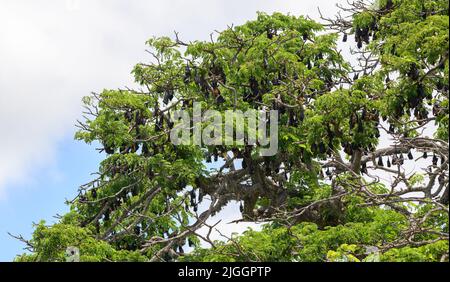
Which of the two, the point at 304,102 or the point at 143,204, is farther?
the point at 143,204

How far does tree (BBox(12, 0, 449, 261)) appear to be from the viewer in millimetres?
17734

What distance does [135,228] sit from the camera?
2070 cm

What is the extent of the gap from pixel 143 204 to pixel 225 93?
9.92 ft

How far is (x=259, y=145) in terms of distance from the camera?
1956cm

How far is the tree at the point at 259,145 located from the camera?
58.2ft

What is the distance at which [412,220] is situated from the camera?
45.3 feet

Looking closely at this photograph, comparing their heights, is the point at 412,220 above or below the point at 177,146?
below
